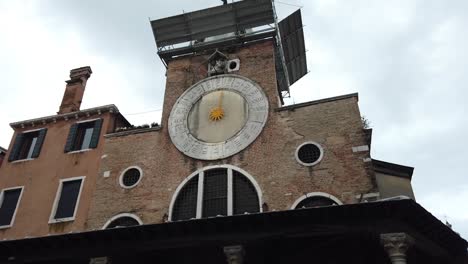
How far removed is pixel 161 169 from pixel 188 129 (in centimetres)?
162

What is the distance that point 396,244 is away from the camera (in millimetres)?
9148

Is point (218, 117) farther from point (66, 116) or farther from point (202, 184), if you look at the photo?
point (66, 116)

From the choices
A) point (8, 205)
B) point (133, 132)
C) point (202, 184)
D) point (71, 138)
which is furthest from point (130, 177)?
point (8, 205)

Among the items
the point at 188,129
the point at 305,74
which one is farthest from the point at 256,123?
the point at 305,74

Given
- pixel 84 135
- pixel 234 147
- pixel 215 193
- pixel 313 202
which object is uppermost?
pixel 84 135

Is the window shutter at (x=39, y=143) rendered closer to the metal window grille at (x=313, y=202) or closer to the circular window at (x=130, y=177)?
the circular window at (x=130, y=177)

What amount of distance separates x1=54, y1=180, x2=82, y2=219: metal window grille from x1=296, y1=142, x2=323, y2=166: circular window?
7637mm

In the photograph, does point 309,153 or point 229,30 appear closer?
point 309,153

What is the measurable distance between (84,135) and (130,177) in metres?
3.50

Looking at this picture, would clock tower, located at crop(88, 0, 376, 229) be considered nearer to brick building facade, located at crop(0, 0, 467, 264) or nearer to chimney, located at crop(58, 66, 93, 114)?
brick building facade, located at crop(0, 0, 467, 264)

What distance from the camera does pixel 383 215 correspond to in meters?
9.30

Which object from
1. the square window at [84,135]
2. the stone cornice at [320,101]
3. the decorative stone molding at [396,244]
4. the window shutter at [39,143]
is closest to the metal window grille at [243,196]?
the stone cornice at [320,101]

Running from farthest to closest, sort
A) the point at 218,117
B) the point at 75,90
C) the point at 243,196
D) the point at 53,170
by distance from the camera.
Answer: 1. the point at 75,90
2. the point at 53,170
3. the point at 218,117
4. the point at 243,196

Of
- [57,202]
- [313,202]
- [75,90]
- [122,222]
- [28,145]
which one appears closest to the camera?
[313,202]
